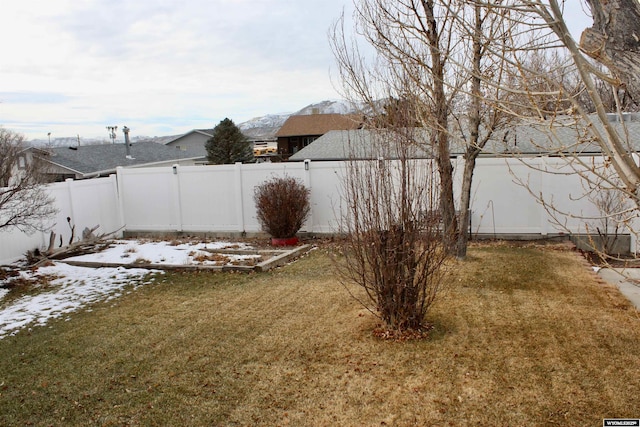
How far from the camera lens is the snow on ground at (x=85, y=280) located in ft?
20.0

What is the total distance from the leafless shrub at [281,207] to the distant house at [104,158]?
42.5 feet

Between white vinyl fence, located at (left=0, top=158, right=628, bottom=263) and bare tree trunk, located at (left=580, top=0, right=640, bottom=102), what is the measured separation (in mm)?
7136

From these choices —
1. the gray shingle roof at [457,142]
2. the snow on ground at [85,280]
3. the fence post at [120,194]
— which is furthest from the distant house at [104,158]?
the snow on ground at [85,280]

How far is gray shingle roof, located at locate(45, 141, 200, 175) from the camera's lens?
23.6 metres

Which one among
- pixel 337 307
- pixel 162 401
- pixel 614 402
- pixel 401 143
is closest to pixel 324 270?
pixel 337 307

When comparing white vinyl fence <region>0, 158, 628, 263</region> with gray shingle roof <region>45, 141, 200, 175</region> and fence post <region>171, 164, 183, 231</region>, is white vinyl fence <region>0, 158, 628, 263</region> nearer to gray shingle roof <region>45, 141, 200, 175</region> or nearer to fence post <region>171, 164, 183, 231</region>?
fence post <region>171, 164, 183, 231</region>

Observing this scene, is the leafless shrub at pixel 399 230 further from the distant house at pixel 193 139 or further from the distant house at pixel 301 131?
the distant house at pixel 193 139

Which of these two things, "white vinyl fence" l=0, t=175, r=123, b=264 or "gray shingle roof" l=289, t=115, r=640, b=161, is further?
"white vinyl fence" l=0, t=175, r=123, b=264

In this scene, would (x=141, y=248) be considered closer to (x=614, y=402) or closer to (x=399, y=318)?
(x=399, y=318)

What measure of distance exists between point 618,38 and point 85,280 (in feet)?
25.2

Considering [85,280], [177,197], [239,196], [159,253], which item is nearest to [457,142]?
[85,280]

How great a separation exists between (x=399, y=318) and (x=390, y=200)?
1173 mm

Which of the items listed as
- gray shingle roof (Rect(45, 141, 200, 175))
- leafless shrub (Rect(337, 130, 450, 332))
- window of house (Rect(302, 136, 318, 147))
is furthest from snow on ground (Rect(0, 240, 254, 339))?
window of house (Rect(302, 136, 318, 147))

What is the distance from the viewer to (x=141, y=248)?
10.2 metres
